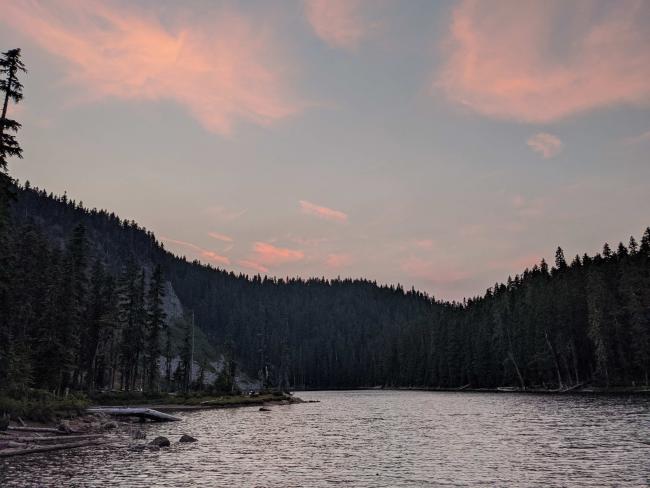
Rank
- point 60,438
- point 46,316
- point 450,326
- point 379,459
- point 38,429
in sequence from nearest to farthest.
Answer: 1. point 379,459
2. point 60,438
3. point 38,429
4. point 46,316
5. point 450,326

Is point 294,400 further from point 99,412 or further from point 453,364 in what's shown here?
point 453,364

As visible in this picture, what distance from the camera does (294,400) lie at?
104 metres

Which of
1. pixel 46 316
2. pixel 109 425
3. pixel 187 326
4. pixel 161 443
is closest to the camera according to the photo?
pixel 161 443

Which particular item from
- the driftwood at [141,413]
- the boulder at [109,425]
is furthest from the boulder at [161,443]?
the driftwood at [141,413]

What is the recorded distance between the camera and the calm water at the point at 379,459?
2283cm

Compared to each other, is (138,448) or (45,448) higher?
(45,448)

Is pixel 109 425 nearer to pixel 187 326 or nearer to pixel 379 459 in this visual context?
pixel 379 459

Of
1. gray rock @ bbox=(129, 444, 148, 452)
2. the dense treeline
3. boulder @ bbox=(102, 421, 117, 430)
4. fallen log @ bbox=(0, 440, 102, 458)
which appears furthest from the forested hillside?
gray rock @ bbox=(129, 444, 148, 452)

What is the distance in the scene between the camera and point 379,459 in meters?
28.9

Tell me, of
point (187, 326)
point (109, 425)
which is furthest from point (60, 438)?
point (187, 326)

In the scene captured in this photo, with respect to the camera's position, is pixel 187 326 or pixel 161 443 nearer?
pixel 161 443

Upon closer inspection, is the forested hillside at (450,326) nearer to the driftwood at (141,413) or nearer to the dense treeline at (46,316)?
the dense treeline at (46,316)

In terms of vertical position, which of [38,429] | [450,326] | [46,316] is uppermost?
[450,326]

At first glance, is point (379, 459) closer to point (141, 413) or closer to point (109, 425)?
Result: point (109, 425)
